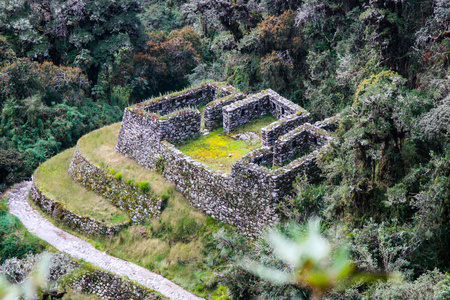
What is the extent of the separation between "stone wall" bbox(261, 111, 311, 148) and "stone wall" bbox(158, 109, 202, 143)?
3720 millimetres

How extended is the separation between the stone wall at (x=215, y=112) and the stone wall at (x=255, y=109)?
25.9 inches

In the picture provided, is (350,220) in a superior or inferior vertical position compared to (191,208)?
superior

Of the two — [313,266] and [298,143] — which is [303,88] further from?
[313,266]

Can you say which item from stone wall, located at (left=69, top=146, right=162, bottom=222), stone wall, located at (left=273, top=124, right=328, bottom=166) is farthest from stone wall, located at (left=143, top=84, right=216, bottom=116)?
stone wall, located at (left=273, top=124, right=328, bottom=166)

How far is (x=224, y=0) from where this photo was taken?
3428cm

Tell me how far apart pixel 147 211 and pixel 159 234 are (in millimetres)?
1337

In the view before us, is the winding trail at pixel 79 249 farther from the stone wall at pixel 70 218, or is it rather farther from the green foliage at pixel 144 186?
the green foliage at pixel 144 186

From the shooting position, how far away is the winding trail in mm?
22234

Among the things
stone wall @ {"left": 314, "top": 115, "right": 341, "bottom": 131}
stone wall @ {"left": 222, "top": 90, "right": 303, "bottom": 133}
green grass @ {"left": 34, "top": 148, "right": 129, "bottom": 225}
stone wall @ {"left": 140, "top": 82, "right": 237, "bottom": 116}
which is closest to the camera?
stone wall @ {"left": 314, "top": 115, "right": 341, "bottom": 131}

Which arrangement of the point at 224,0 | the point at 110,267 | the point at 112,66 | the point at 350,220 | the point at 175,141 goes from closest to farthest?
1. the point at 350,220
2. the point at 110,267
3. the point at 175,141
4. the point at 224,0
5. the point at 112,66

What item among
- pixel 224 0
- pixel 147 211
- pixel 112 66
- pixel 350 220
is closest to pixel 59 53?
pixel 112 66

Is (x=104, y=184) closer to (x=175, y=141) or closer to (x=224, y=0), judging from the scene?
(x=175, y=141)

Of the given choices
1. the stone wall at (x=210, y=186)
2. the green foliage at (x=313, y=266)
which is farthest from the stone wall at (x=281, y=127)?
the green foliage at (x=313, y=266)

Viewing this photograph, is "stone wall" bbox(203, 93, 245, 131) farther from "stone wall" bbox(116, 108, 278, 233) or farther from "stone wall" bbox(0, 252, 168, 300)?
"stone wall" bbox(0, 252, 168, 300)
